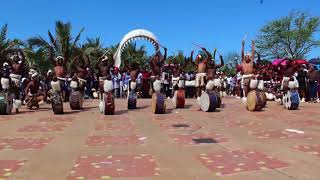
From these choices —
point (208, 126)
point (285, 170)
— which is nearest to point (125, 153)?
point (285, 170)

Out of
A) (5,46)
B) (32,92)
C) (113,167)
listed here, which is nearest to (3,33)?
(5,46)

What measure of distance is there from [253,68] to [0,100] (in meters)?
8.38

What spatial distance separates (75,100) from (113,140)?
7234mm

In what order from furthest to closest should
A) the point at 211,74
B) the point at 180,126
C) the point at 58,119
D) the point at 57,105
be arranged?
1. the point at 211,74
2. the point at 57,105
3. the point at 58,119
4. the point at 180,126

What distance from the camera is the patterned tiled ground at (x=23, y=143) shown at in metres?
8.37

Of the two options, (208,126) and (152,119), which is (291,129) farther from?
(152,119)

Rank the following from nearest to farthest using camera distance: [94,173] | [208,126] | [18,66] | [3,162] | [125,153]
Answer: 1. [94,173]
2. [3,162]
3. [125,153]
4. [208,126]
5. [18,66]

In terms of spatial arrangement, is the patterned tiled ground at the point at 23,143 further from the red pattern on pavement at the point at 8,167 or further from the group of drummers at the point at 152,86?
the group of drummers at the point at 152,86

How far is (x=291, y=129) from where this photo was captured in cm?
1033

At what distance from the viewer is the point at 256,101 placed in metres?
14.7

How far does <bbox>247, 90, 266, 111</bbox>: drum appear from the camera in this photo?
48.2ft

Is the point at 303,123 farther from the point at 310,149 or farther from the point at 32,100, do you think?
the point at 32,100

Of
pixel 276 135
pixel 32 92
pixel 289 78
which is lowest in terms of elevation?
pixel 276 135

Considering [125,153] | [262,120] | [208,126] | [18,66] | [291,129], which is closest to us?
[125,153]
